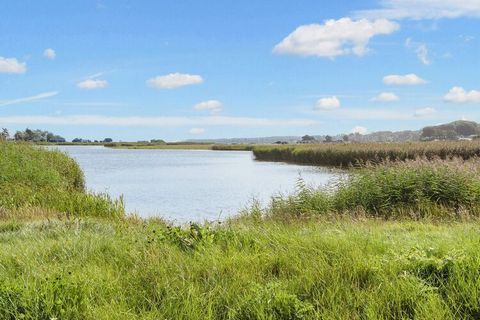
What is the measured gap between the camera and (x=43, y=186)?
15.6 metres

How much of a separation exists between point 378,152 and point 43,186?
82.2 ft

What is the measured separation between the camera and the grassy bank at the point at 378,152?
32.2 m

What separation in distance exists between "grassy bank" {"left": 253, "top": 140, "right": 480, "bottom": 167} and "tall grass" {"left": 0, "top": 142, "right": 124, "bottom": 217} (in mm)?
14541

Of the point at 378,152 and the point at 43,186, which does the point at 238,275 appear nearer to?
the point at 43,186

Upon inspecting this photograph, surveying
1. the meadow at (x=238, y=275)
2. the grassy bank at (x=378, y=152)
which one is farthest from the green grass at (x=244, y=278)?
the grassy bank at (x=378, y=152)

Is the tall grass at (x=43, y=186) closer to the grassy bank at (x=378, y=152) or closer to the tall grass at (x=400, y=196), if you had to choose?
the tall grass at (x=400, y=196)

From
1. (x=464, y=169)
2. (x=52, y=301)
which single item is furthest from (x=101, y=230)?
(x=464, y=169)

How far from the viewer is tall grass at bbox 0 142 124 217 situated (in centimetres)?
1238

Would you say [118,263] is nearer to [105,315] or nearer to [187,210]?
[105,315]

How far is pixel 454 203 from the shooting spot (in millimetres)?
11555

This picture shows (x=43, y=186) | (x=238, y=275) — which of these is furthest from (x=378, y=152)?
(x=238, y=275)

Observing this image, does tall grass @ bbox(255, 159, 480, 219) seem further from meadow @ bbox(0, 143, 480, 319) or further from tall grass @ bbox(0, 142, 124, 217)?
meadow @ bbox(0, 143, 480, 319)

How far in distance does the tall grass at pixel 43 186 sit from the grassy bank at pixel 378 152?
14541 mm

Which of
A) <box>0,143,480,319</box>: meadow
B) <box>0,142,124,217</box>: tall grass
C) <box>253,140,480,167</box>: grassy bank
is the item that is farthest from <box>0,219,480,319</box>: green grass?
<box>253,140,480,167</box>: grassy bank
